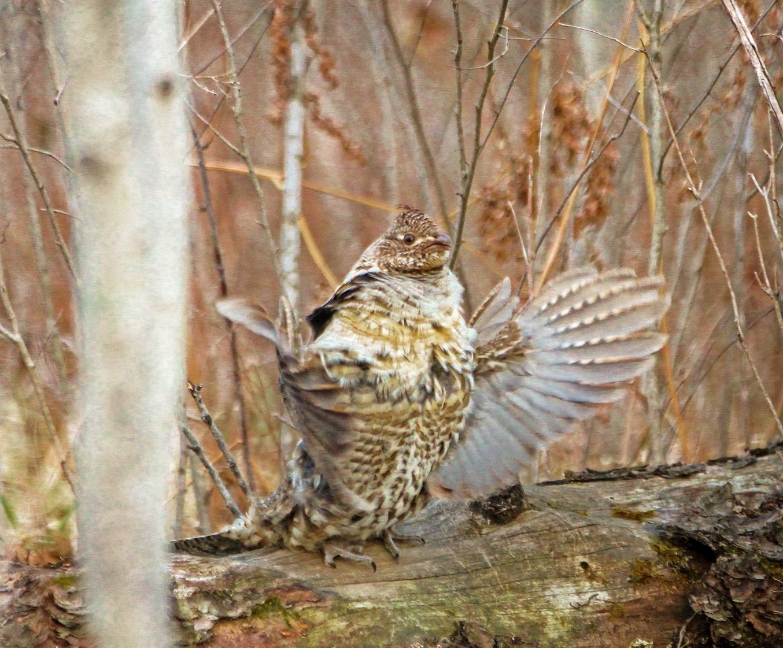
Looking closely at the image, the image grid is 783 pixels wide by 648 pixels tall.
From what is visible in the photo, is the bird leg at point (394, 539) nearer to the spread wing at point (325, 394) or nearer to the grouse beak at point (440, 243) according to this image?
the spread wing at point (325, 394)

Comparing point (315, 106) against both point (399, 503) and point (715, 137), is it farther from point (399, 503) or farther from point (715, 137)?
point (715, 137)

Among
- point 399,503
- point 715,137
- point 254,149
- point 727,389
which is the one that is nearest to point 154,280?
point 399,503

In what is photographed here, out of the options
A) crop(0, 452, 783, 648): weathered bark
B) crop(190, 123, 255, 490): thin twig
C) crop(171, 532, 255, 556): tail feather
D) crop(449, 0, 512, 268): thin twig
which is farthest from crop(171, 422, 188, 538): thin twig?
crop(449, 0, 512, 268): thin twig

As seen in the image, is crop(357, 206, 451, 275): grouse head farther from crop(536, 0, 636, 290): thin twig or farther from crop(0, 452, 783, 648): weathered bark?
crop(536, 0, 636, 290): thin twig

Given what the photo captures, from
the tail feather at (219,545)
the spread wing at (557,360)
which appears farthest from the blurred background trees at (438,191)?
the spread wing at (557,360)

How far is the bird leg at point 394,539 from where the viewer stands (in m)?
2.53

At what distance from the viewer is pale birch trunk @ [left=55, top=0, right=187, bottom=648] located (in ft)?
2.77

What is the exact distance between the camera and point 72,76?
2.77 feet

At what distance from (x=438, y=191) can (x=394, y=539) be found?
186 cm

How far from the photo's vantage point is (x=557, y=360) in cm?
288

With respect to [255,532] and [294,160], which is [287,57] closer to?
[294,160]

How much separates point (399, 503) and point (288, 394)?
62 centimetres

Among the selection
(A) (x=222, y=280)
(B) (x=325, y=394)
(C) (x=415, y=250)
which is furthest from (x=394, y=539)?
(A) (x=222, y=280)

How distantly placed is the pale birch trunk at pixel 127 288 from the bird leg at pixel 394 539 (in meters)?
1.68
